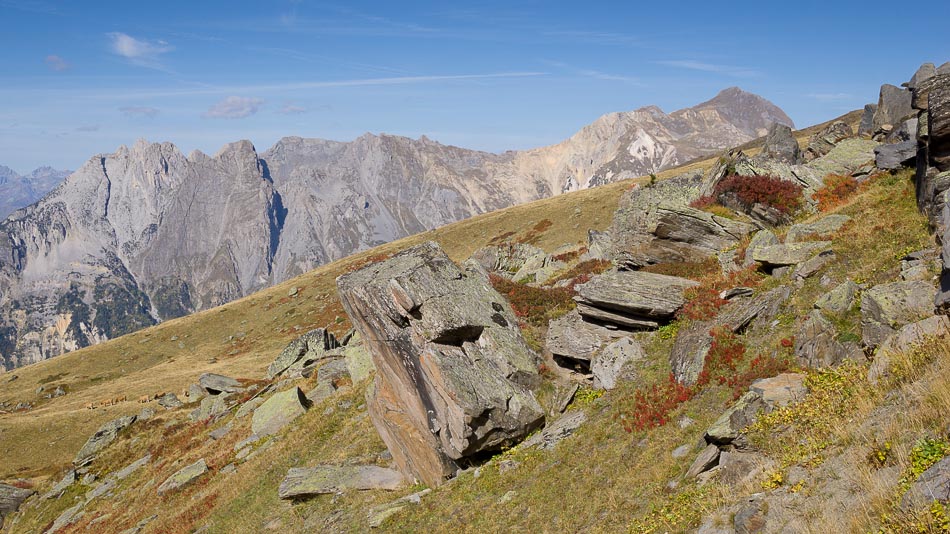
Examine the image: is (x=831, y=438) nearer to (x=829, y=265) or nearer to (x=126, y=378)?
(x=829, y=265)

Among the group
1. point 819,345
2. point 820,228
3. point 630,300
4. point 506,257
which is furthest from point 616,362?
point 506,257

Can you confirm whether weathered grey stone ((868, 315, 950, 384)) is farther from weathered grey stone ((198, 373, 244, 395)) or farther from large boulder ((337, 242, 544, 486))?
weathered grey stone ((198, 373, 244, 395))

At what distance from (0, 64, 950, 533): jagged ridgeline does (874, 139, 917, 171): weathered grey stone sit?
0.46 feet

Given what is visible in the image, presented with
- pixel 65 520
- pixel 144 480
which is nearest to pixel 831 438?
pixel 144 480

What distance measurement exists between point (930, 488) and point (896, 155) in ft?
92.6

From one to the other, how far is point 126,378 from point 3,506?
119 ft

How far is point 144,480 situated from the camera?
3775 cm

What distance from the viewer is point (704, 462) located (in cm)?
1373

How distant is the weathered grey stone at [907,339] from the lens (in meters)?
12.3

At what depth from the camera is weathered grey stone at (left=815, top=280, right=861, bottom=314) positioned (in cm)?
1692

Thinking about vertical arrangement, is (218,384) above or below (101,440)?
above

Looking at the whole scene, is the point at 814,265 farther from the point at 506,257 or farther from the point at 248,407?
the point at 248,407

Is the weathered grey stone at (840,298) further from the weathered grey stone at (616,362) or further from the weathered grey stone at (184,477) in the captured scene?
the weathered grey stone at (184,477)

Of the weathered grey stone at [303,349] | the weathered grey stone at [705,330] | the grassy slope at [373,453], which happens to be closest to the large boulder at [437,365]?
the grassy slope at [373,453]
